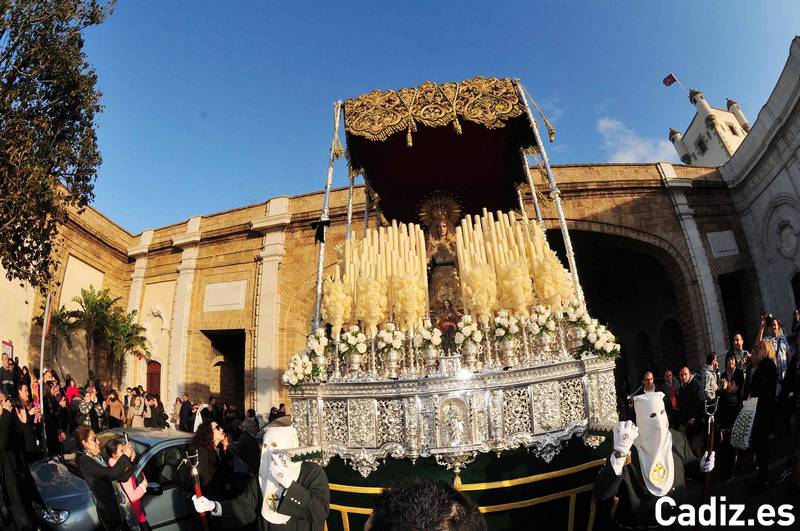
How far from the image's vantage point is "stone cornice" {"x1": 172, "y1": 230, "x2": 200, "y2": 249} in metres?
17.9

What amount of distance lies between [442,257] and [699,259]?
465 inches

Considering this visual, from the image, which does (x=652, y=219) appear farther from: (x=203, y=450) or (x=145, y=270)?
(x=145, y=270)

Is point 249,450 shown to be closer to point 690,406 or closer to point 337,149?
point 337,149

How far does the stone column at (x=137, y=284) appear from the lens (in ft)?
55.7

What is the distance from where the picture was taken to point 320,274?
652cm

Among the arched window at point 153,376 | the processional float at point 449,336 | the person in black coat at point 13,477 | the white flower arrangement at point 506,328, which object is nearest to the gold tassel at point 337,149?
the processional float at point 449,336

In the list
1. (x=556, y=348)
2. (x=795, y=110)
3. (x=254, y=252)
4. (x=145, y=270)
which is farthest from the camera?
(x=145, y=270)

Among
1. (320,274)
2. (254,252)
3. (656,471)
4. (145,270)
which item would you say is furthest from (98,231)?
(656,471)

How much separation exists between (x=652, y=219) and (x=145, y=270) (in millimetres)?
19375

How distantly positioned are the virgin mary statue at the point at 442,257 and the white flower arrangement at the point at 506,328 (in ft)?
5.27

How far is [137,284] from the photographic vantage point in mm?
18500

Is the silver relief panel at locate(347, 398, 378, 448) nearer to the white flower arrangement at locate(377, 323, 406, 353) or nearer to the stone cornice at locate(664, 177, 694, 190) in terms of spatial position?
the white flower arrangement at locate(377, 323, 406, 353)

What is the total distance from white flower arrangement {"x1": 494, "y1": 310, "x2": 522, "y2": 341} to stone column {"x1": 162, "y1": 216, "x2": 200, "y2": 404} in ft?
48.0

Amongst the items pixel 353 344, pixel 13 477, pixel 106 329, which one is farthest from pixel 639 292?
pixel 13 477
